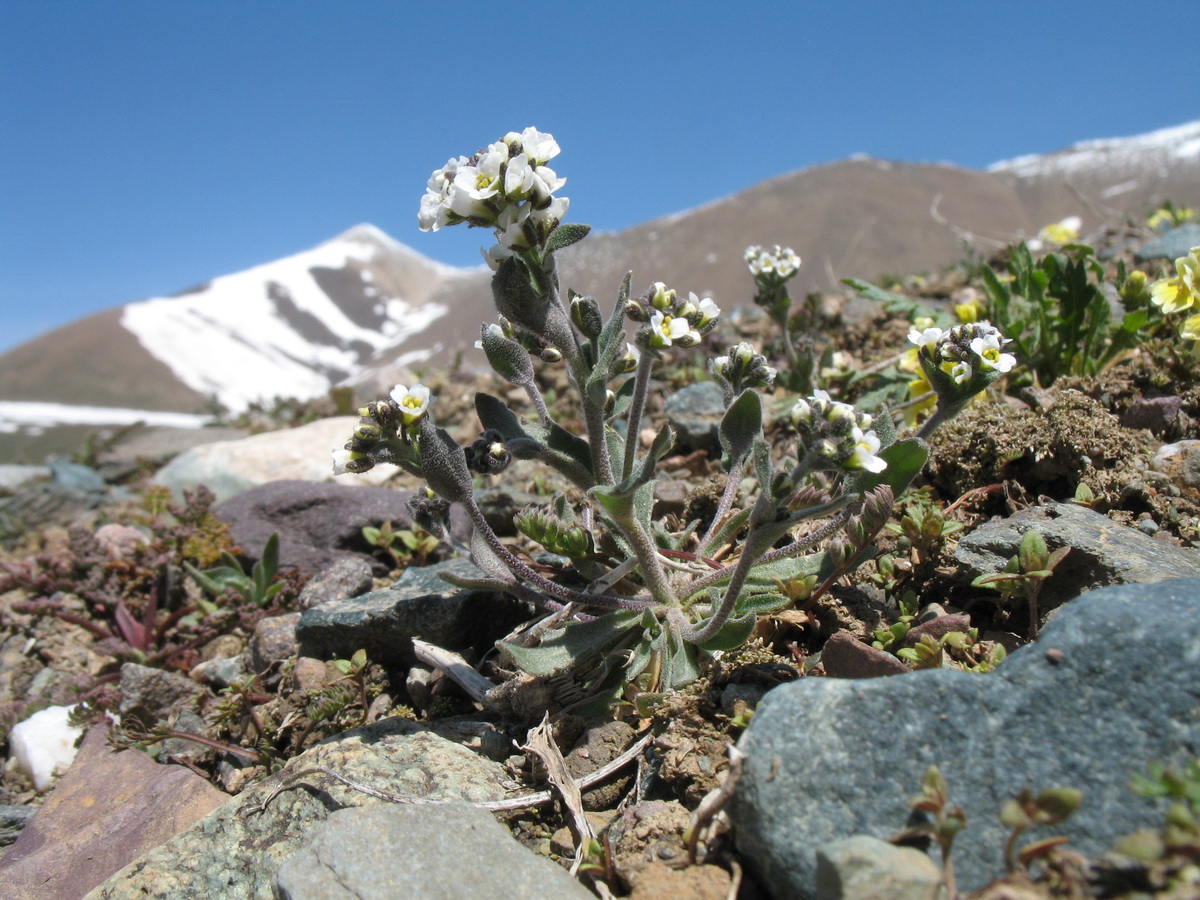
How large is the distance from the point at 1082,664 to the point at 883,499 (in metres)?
0.99

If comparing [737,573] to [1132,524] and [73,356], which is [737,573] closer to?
[1132,524]

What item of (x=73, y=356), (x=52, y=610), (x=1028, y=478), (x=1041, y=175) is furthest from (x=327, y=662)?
(x=73, y=356)

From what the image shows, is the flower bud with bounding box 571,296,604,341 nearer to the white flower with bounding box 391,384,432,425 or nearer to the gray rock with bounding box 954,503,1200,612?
the white flower with bounding box 391,384,432,425

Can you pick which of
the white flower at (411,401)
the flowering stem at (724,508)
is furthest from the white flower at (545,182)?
the flowering stem at (724,508)

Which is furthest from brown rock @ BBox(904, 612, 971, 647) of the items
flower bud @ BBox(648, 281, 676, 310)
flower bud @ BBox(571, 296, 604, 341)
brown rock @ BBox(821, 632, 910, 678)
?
flower bud @ BBox(571, 296, 604, 341)

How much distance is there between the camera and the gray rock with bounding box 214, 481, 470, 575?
527cm

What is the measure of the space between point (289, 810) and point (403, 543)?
2.60 m

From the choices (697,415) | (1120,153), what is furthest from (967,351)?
(1120,153)

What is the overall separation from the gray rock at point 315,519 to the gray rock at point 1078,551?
3.25 metres

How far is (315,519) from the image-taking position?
558 cm

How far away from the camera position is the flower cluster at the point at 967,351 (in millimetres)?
2887

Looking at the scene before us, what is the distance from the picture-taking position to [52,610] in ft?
16.9

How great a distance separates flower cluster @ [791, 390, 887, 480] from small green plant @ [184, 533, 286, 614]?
3.65 metres

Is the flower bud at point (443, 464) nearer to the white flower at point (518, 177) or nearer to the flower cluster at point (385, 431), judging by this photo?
the flower cluster at point (385, 431)
